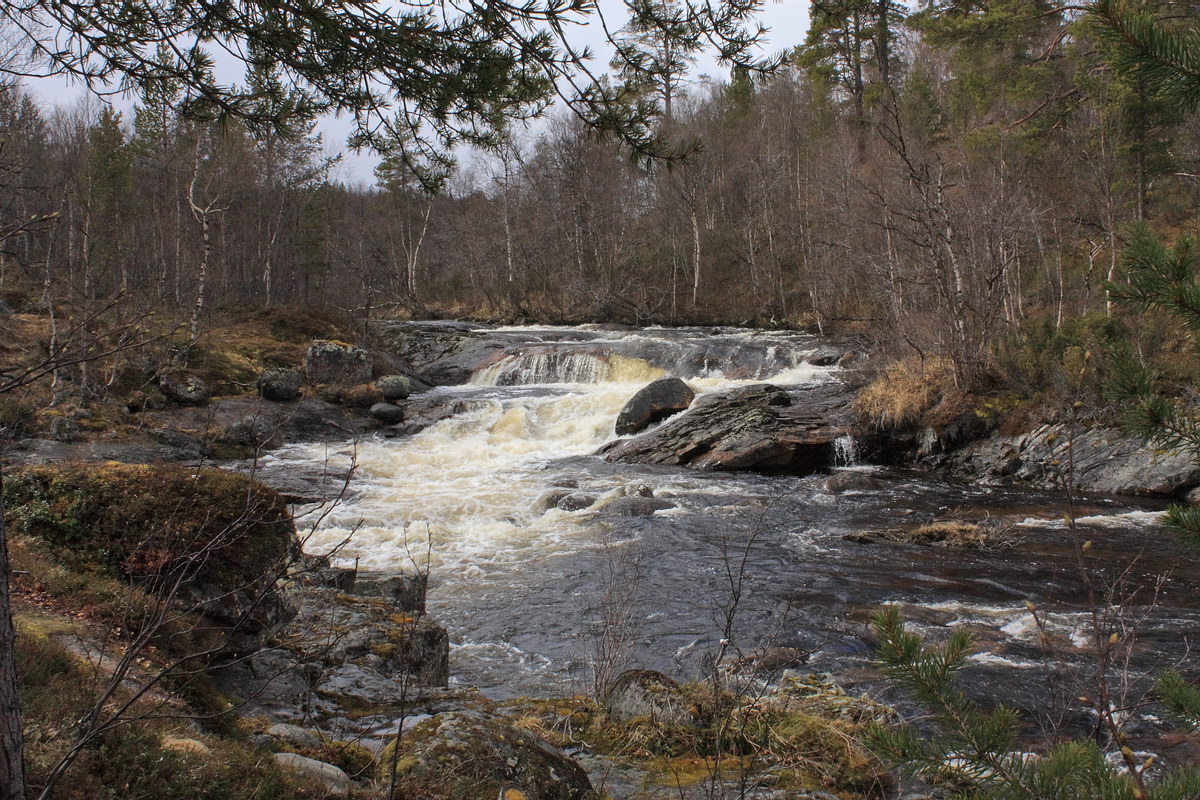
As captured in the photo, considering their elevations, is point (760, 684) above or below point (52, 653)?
below

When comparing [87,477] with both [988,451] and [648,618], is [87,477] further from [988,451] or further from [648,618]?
[988,451]

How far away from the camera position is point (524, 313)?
1407 inches

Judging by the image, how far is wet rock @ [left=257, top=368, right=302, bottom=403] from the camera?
1686 cm

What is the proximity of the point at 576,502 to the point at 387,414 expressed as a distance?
8127 millimetres

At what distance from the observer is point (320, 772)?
310 cm

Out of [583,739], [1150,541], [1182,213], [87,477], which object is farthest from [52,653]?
[1182,213]

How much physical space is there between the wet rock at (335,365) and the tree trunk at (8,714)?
17123 millimetres

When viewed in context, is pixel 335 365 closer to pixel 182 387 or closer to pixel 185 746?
pixel 182 387

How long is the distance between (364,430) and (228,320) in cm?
718

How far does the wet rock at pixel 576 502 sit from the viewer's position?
37.8 feet

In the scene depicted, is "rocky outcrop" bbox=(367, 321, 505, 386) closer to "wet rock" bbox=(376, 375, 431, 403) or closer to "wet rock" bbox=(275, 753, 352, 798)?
"wet rock" bbox=(376, 375, 431, 403)

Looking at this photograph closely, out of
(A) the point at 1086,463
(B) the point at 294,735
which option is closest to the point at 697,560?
(B) the point at 294,735

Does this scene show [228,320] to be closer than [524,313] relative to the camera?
Yes

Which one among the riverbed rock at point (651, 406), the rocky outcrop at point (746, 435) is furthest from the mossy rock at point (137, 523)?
the riverbed rock at point (651, 406)
